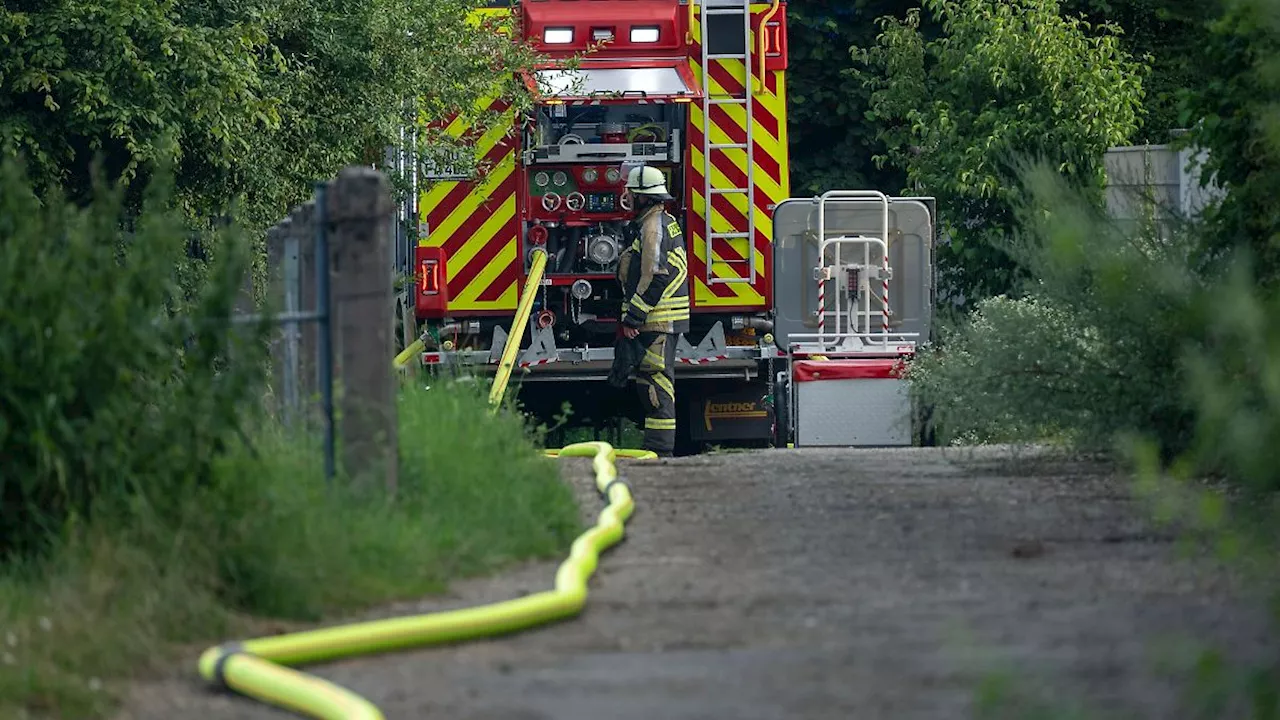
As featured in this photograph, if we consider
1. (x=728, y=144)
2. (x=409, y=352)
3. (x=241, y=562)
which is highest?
(x=728, y=144)

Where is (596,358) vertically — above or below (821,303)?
below

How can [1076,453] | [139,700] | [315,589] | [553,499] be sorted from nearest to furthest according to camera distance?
[139,700], [315,589], [553,499], [1076,453]

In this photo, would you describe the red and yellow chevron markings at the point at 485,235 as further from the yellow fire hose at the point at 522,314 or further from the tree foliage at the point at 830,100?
the tree foliage at the point at 830,100

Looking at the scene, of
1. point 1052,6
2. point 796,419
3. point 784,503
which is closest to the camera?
point 784,503

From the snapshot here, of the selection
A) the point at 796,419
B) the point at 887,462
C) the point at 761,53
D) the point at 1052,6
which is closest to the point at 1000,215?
the point at 1052,6

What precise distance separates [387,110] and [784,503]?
249 inches

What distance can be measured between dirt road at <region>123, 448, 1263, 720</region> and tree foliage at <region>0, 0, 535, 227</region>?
4458 millimetres

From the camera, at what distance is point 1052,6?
1752cm

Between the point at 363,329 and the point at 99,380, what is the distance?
1.05 m

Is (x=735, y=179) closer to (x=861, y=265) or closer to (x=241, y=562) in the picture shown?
(x=861, y=265)

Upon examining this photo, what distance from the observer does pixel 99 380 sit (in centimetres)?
569

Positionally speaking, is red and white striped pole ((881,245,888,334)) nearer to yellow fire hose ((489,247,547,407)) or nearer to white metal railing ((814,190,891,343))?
white metal railing ((814,190,891,343))

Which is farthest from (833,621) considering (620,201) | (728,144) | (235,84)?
(728,144)

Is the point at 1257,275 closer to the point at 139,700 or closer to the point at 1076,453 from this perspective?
the point at 1076,453
